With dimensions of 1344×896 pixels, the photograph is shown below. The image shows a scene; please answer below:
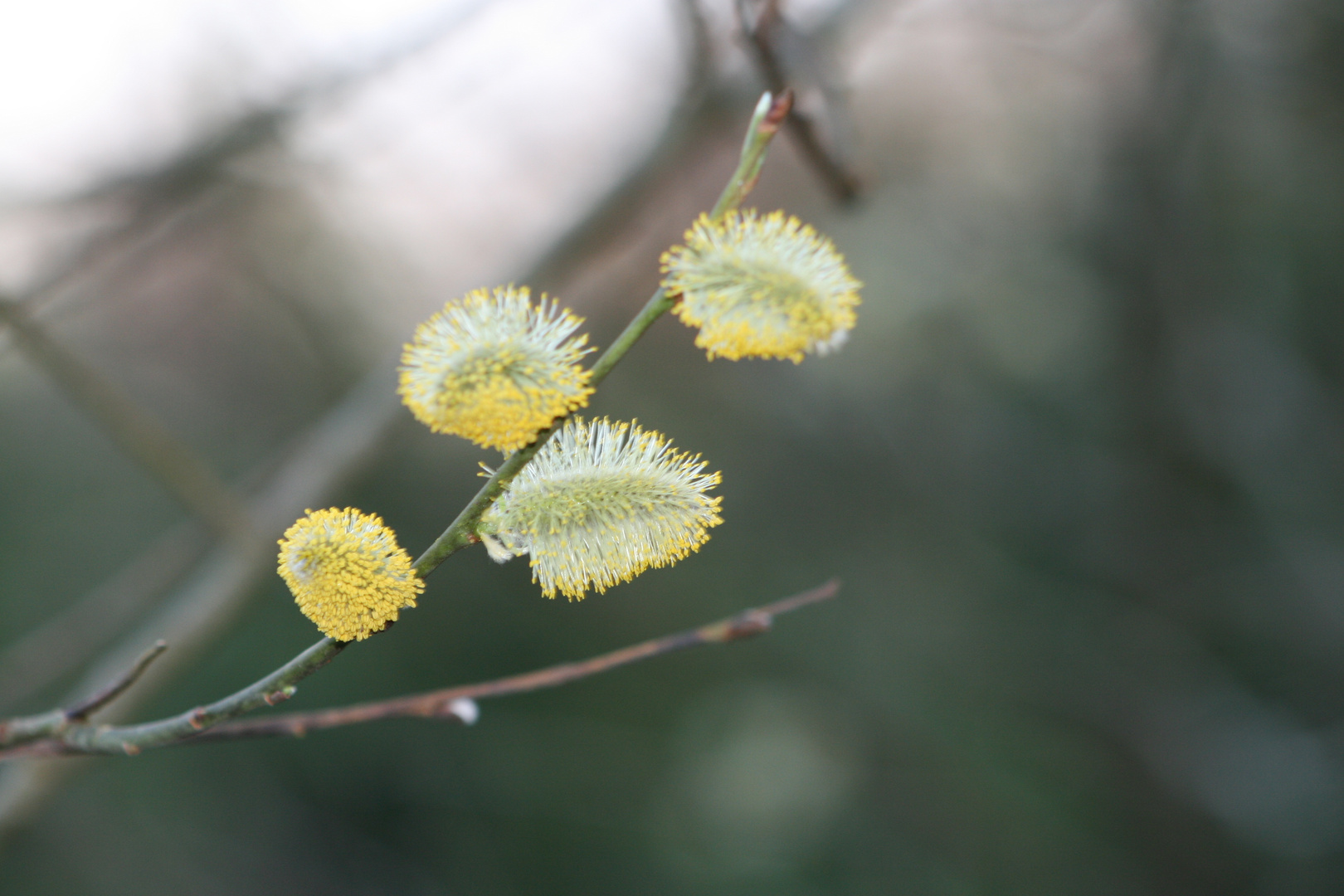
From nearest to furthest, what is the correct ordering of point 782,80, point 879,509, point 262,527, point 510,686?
point 510,686, point 782,80, point 262,527, point 879,509

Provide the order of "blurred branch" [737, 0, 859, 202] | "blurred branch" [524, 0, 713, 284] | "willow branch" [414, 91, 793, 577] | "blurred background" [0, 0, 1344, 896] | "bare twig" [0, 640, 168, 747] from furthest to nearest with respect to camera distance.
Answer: "blurred background" [0, 0, 1344, 896] < "blurred branch" [524, 0, 713, 284] < "blurred branch" [737, 0, 859, 202] < "bare twig" [0, 640, 168, 747] < "willow branch" [414, 91, 793, 577]

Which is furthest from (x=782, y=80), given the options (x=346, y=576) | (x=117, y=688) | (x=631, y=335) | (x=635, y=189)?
(x=117, y=688)

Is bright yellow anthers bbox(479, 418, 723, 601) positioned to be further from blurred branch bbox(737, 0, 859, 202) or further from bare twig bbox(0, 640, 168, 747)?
blurred branch bbox(737, 0, 859, 202)

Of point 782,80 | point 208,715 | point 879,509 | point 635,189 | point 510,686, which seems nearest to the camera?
point 208,715

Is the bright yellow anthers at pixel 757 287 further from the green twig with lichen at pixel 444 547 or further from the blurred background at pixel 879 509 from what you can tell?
the blurred background at pixel 879 509

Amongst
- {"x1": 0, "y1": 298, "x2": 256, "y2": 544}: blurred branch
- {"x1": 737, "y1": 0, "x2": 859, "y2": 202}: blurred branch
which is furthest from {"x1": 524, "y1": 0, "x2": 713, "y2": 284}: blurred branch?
{"x1": 0, "y1": 298, "x2": 256, "y2": 544}: blurred branch

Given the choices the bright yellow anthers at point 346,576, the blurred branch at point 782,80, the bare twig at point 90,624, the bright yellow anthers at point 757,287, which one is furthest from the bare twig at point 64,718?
the bare twig at point 90,624

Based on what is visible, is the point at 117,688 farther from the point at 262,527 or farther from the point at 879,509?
the point at 879,509
